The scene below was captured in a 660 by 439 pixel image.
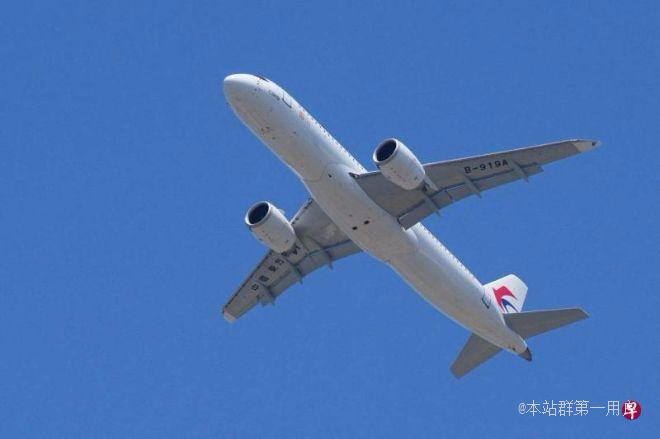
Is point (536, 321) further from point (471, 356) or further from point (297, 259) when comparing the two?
point (297, 259)

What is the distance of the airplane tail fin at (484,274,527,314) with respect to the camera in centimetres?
4975

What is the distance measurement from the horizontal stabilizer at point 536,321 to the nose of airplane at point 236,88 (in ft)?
47.5

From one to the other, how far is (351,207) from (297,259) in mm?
7128

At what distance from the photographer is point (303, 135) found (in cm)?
4334

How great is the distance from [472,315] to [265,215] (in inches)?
353

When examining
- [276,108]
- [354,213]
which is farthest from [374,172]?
[276,108]

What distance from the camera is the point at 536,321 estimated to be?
4881cm

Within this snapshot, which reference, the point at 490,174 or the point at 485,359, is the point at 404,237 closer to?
the point at 490,174

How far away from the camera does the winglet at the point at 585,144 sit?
42156mm

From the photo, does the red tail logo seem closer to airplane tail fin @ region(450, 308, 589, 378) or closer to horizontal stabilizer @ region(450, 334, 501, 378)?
airplane tail fin @ region(450, 308, 589, 378)

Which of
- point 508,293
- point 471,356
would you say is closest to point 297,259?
point 471,356

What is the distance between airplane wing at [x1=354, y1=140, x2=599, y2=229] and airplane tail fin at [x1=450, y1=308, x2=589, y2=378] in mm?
6242

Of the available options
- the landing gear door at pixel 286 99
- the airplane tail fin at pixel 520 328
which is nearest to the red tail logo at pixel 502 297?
the airplane tail fin at pixel 520 328

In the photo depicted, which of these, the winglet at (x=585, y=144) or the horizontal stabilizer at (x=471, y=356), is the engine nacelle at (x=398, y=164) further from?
the horizontal stabilizer at (x=471, y=356)
